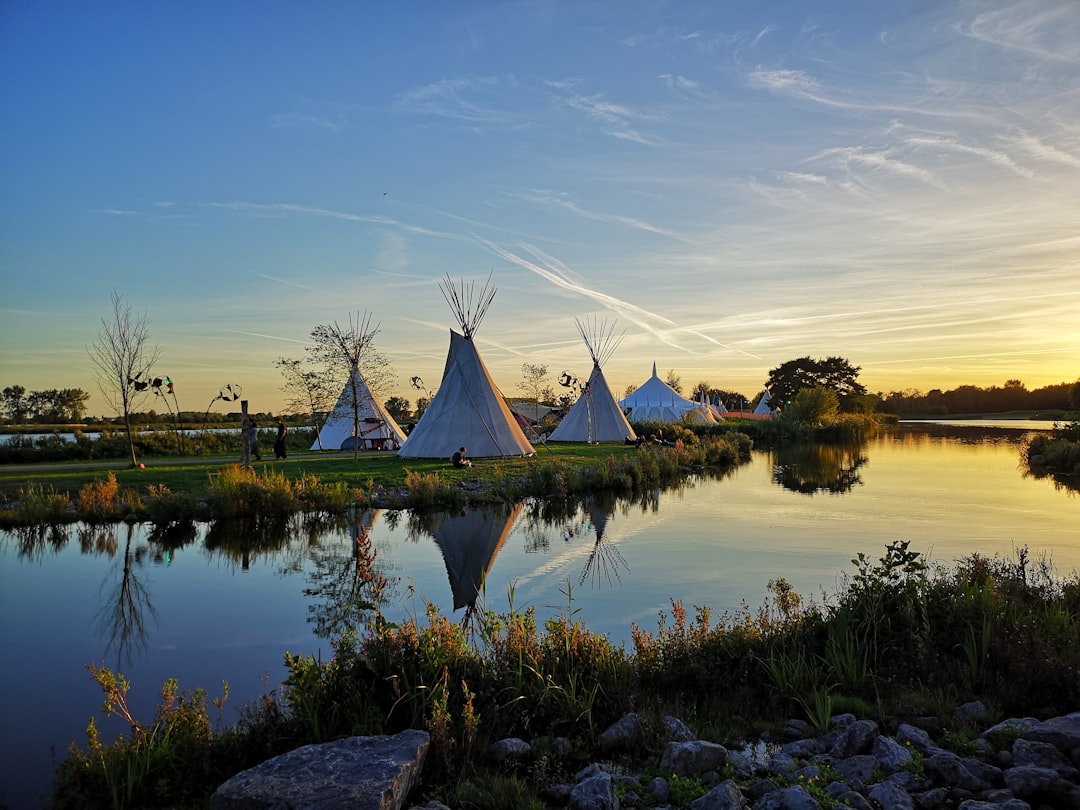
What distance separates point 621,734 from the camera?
14.3 feet

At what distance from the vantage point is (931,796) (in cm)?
350

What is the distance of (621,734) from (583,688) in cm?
46

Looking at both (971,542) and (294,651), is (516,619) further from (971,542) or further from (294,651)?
(971,542)

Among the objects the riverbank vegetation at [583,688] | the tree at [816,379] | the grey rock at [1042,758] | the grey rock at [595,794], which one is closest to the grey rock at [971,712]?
the riverbank vegetation at [583,688]

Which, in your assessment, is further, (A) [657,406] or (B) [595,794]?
(A) [657,406]

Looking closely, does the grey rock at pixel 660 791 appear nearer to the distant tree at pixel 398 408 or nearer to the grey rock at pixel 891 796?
the grey rock at pixel 891 796

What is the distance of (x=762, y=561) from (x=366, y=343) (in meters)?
15.9

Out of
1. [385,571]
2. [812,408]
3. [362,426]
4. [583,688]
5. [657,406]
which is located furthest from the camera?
[812,408]

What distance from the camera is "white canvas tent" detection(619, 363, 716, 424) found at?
150ft

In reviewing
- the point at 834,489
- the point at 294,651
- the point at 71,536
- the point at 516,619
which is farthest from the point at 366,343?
the point at 516,619

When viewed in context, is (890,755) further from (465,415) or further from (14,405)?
(14,405)

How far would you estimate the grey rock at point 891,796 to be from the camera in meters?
3.39

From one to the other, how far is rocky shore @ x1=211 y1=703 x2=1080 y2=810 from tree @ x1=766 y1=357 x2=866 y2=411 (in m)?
76.3

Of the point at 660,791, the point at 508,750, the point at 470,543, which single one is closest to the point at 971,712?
the point at 660,791
